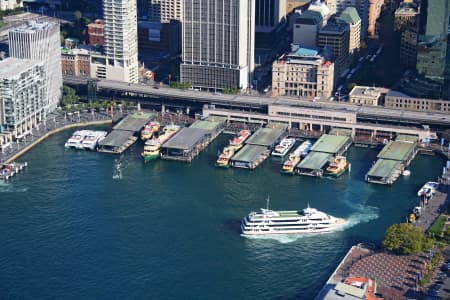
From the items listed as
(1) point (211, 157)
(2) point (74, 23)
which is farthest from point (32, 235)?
(2) point (74, 23)

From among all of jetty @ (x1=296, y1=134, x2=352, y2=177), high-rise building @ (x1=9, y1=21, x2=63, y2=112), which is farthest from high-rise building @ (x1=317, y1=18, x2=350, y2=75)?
high-rise building @ (x1=9, y1=21, x2=63, y2=112)

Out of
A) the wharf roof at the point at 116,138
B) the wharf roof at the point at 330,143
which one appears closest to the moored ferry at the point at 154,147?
the wharf roof at the point at 116,138

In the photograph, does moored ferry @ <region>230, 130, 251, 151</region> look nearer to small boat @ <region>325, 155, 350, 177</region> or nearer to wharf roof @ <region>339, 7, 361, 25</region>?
small boat @ <region>325, 155, 350, 177</region>

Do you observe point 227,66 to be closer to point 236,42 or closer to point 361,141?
point 236,42

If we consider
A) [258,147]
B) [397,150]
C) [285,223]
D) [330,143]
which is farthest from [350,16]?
[285,223]

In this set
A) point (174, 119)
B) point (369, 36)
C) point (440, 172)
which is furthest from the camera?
point (369, 36)

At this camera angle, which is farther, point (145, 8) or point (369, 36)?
point (145, 8)

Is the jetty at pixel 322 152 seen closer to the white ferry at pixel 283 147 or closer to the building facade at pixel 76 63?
the white ferry at pixel 283 147
